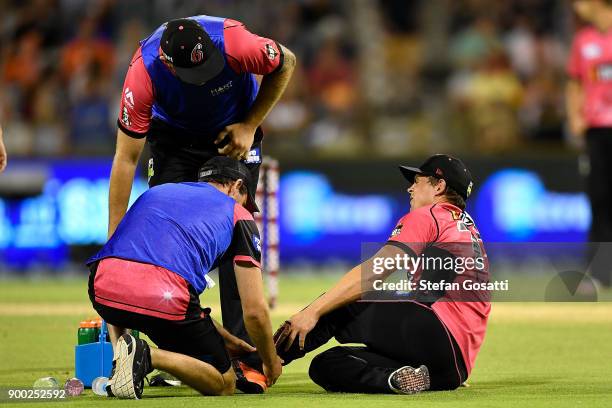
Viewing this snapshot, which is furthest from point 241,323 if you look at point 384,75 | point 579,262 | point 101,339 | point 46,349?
point 384,75

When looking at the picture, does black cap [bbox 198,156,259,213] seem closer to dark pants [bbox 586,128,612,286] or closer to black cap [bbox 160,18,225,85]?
black cap [bbox 160,18,225,85]

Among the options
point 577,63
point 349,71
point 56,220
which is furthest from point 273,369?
point 349,71

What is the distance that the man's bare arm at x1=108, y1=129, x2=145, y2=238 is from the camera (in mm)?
7281

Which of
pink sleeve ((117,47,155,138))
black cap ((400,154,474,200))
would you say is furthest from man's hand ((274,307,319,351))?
pink sleeve ((117,47,155,138))

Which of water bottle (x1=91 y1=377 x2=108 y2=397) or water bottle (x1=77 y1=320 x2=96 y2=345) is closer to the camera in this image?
water bottle (x1=91 y1=377 x2=108 y2=397)

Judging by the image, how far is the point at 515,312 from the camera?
40.1ft

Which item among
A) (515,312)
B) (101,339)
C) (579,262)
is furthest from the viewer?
(579,262)

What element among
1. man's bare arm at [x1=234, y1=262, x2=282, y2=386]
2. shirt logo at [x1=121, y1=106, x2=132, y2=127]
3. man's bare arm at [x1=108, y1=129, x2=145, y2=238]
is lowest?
man's bare arm at [x1=234, y1=262, x2=282, y2=386]

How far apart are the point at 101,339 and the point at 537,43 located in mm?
12801

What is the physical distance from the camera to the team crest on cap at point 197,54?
7.04 metres

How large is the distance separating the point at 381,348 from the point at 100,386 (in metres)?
1.55


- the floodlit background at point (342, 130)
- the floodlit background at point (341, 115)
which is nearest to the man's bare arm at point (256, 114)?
the floodlit background at point (342, 130)

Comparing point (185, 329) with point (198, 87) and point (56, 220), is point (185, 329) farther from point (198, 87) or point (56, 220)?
point (56, 220)

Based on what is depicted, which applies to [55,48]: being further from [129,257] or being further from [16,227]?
[129,257]
